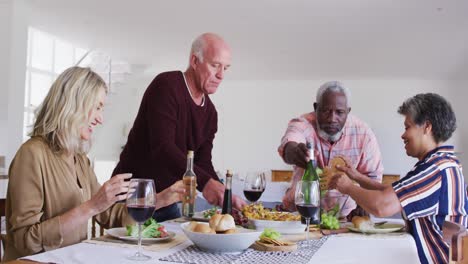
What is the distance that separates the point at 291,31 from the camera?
6320mm

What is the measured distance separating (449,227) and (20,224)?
1.22 meters

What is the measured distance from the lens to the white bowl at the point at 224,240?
130 cm

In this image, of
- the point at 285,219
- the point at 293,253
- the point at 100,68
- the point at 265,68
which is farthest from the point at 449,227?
the point at 100,68

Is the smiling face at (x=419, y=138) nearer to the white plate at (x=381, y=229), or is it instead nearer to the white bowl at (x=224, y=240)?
the white plate at (x=381, y=229)

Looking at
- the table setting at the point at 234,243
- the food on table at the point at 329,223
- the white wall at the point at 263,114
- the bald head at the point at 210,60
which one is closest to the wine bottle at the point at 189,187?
the table setting at the point at 234,243

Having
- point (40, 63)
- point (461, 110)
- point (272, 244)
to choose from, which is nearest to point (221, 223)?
point (272, 244)

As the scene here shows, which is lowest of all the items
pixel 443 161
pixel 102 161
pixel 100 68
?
pixel 102 161

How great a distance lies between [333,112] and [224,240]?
1252mm

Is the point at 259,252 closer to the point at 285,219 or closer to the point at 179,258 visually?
the point at 179,258

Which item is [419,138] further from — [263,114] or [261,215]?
[263,114]

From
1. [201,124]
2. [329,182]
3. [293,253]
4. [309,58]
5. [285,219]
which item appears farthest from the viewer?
[309,58]

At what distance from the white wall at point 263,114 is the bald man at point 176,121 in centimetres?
721

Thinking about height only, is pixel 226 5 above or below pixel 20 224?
above

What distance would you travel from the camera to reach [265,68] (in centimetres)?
875
